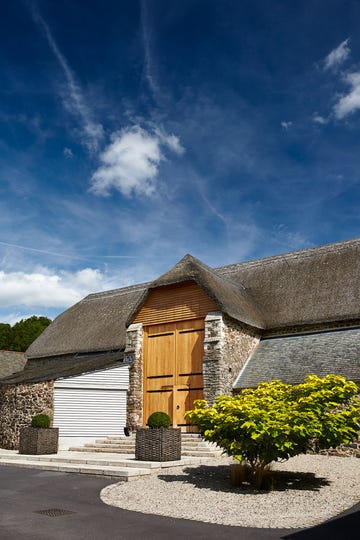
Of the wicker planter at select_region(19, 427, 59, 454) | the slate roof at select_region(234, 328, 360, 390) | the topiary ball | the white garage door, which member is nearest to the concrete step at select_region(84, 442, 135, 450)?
the wicker planter at select_region(19, 427, 59, 454)

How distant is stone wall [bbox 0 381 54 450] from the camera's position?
1903 cm

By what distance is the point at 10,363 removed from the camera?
32.5 metres

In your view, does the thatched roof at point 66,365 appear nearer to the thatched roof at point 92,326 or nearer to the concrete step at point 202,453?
the thatched roof at point 92,326

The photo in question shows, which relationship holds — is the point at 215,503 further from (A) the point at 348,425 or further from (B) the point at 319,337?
(B) the point at 319,337

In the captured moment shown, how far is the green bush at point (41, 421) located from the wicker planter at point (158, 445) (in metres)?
4.49

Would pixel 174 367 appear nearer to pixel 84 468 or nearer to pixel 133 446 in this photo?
pixel 133 446

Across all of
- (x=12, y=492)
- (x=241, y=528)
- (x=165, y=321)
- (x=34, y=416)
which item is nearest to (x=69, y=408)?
(x=34, y=416)

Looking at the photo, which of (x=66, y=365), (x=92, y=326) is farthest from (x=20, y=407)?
(x=92, y=326)

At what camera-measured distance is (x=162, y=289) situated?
69.5ft

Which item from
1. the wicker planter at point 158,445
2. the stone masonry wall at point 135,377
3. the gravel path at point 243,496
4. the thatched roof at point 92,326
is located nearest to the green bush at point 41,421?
the stone masonry wall at point 135,377

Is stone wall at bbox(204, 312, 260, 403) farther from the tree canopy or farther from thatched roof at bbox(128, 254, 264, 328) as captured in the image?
the tree canopy

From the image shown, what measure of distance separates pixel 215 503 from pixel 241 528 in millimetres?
1794

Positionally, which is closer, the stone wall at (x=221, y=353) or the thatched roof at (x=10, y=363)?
the stone wall at (x=221, y=353)

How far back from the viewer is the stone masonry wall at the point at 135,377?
20562 mm
